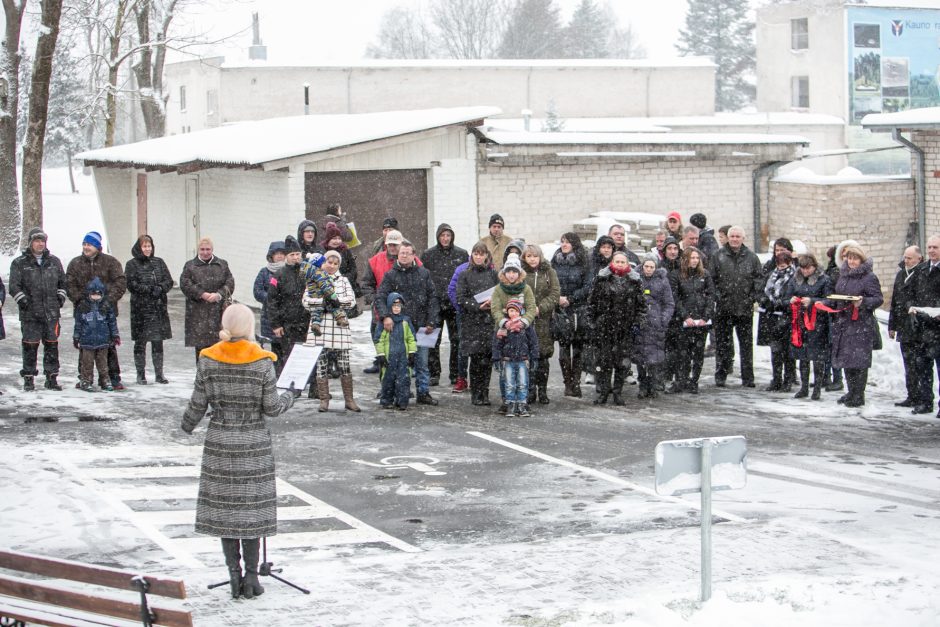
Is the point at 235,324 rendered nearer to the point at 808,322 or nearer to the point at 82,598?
the point at 82,598

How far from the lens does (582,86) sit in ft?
186

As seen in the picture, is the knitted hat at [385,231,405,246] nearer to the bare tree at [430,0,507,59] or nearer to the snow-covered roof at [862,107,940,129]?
the snow-covered roof at [862,107,940,129]

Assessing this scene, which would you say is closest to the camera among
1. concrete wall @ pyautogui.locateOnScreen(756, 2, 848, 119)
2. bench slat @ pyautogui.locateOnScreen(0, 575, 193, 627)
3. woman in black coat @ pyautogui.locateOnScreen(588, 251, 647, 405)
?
bench slat @ pyautogui.locateOnScreen(0, 575, 193, 627)

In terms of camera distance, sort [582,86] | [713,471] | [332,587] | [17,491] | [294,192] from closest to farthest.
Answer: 1. [713,471]
2. [332,587]
3. [17,491]
4. [294,192]
5. [582,86]

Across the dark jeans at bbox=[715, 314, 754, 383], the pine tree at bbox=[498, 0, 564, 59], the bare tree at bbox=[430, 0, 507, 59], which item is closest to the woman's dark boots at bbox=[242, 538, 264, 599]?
the dark jeans at bbox=[715, 314, 754, 383]

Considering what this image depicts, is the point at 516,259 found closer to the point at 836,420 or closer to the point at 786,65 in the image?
the point at 836,420

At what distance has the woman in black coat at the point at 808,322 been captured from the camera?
1502 cm

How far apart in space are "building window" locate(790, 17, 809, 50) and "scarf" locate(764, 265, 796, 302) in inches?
2038

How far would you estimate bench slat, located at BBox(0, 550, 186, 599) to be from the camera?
6.84 m

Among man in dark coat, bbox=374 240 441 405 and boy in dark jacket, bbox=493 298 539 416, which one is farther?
man in dark coat, bbox=374 240 441 405

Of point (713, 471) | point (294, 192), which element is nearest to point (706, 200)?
point (294, 192)

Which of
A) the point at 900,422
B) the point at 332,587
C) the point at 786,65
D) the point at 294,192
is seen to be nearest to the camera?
the point at 332,587

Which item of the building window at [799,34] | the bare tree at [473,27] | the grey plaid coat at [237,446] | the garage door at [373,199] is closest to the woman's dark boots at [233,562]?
the grey plaid coat at [237,446]

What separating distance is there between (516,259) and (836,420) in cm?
368
